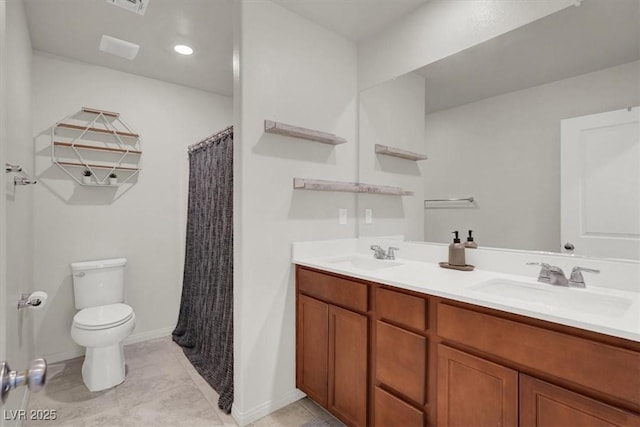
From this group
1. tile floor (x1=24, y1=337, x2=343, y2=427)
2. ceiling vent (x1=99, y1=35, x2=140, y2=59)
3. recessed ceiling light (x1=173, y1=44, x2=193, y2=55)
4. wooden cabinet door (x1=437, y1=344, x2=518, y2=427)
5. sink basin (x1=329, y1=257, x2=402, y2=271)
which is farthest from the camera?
recessed ceiling light (x1=173, y1=44, x2=193, y2=55)

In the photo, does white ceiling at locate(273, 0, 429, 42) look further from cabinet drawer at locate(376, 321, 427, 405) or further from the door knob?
the door knob

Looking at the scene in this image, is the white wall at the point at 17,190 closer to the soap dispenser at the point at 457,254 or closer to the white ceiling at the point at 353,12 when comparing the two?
the white ceiling at the point at 353,12

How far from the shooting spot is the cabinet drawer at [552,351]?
0.86 m

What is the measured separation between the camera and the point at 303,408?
2.00 m

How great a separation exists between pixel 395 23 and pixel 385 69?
29 cm

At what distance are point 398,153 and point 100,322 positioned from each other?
238cm

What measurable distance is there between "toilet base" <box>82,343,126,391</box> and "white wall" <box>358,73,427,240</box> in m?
2.00

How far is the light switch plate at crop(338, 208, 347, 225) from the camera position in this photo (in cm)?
232

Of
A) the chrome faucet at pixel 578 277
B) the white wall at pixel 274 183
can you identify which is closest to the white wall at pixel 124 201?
the white wall at pixel 274 183

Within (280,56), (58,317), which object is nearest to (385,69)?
(280,56)

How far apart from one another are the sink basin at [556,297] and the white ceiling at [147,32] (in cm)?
226

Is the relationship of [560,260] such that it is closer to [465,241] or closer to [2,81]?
[465,241]

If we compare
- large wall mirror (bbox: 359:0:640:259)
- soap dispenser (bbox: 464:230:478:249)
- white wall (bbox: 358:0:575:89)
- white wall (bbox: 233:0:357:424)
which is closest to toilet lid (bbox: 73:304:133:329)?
white wall (bbox: 233:0:357:424)

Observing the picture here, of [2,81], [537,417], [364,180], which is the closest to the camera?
[2,81]
